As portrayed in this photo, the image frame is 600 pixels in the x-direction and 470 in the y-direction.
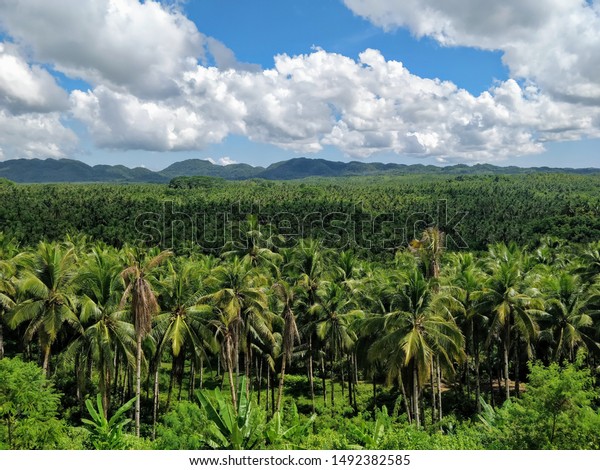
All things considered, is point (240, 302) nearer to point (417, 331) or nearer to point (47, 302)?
point (47, 302)

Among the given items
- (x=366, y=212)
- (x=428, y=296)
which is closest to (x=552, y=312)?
(x=428, y=296)

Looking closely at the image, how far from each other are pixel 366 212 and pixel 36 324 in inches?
4426

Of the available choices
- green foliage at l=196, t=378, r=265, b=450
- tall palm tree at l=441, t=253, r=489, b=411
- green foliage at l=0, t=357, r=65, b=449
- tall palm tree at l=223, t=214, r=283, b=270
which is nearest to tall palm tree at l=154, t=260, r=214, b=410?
green foliage at l=0, t=357, r=65, b=449

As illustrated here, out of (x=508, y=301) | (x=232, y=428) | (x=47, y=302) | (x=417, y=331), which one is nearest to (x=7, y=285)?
(x=47, y=302)

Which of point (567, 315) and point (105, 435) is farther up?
point (567, 315)

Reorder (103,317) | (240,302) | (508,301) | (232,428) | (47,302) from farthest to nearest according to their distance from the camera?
(508,301)
(240,302)
(47,302)
(103,317)
(232,428)

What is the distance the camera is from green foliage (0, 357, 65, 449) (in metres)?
17.5

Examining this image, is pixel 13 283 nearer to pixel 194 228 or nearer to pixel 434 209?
pixel 194 228

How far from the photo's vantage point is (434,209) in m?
152

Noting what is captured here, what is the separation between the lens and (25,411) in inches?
715

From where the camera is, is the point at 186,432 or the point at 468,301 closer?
the point at 186,432

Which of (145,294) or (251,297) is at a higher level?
(145,294)

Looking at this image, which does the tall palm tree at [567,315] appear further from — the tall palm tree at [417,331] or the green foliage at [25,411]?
the green foliage at [25,411]

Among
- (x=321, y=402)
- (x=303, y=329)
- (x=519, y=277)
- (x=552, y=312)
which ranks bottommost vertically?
(x=321, y=402)
